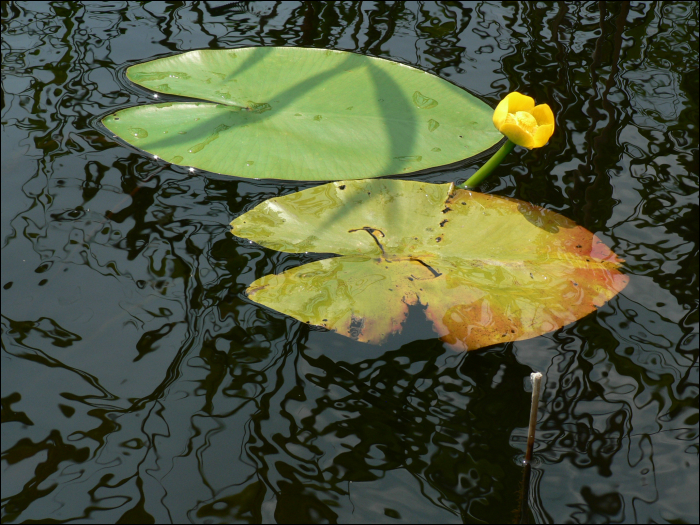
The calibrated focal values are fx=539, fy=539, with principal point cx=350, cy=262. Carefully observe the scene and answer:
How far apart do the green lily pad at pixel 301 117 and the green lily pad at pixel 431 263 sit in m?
0.16

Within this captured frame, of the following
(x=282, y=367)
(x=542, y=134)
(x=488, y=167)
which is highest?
(x=542, y=134)

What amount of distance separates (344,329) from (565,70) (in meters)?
1.57

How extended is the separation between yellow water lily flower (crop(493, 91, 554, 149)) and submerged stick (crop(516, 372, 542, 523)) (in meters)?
0.73

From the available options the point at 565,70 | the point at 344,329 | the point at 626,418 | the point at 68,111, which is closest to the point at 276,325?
the point at 344,329

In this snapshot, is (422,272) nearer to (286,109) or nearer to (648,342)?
(648,342)

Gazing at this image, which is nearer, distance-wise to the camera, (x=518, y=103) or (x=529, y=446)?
(x=529, y=446)

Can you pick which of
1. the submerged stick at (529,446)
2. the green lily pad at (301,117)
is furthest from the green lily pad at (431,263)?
the submerged stick at (529,446)

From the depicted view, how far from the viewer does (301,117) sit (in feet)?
6.01

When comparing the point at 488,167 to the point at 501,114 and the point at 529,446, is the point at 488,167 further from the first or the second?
the point at 529,446

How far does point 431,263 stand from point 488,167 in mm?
371

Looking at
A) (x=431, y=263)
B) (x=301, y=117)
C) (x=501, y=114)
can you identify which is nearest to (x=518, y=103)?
(x=501, y=114)

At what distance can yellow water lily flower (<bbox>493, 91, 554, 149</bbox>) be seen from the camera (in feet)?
4.75

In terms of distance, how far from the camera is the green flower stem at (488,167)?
1.51 metres

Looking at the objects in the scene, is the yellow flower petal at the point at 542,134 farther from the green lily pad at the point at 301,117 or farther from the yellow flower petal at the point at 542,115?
the green lily pad at the point at 301,117
